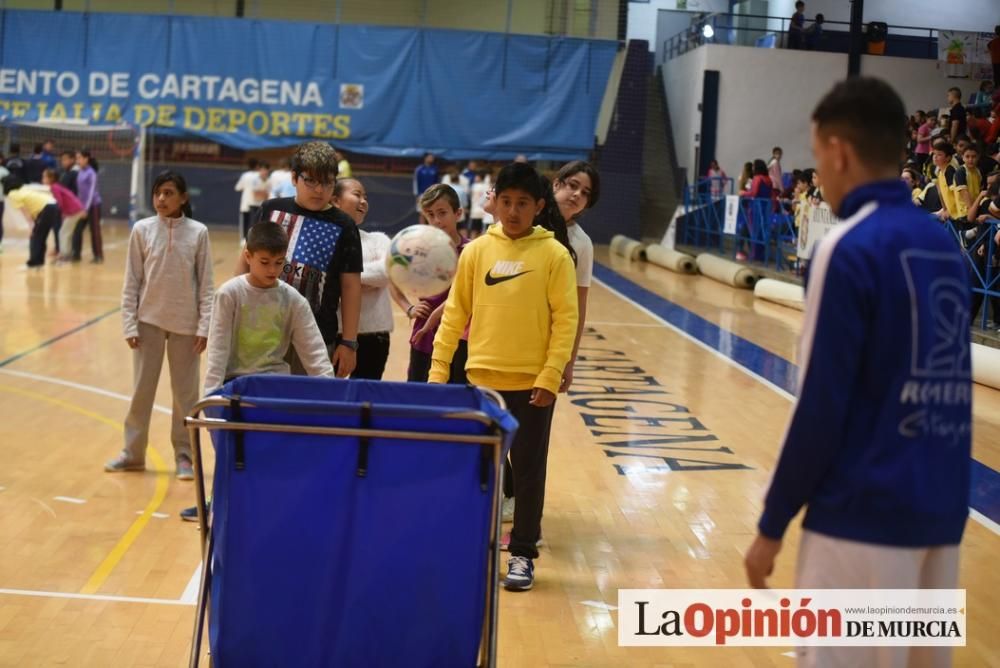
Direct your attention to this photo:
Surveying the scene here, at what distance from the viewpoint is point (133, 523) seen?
586cm

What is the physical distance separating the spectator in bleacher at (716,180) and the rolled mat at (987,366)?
1351cm

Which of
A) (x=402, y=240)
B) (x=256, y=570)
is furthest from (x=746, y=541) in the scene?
(x=256, y=570)

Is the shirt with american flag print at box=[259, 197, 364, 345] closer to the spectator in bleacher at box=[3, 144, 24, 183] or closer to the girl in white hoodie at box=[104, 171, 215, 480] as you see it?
the girl in white hoodie at box=[104, 171, 215, 480]

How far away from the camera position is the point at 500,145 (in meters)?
26.1

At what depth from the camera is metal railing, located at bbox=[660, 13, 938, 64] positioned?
2380cm

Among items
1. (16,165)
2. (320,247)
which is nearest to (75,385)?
(320,247)

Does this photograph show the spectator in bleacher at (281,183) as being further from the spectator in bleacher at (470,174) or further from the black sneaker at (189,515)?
the black sneaker at (189,515)

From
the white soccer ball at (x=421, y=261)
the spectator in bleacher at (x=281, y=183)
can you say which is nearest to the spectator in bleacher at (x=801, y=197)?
the spectator in bleacher at (x=281, y=183)

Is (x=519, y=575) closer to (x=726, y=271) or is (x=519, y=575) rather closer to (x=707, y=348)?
(x=707, y=348)

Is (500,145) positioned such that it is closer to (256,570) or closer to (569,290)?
(569,290)

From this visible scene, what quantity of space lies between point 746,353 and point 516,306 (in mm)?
8126

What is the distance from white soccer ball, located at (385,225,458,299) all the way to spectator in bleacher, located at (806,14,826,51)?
21414 mm

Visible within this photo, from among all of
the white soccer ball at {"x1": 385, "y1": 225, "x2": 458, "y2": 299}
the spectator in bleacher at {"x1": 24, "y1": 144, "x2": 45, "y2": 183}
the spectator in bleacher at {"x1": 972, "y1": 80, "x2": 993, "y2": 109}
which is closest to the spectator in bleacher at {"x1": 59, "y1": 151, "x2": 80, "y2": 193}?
the spectator in bleacher at {"x1": 24, "y1": 144, "x2": 45, "y2": 183}

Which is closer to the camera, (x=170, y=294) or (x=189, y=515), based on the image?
(x=189, y=515)
